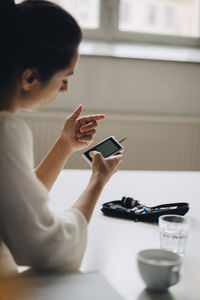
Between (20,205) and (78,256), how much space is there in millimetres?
162

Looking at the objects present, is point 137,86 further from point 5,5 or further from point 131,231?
point 5,5

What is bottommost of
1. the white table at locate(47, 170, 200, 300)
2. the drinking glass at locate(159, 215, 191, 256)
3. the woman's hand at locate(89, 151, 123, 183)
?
the white table at locate(47, 170, 200, 300)

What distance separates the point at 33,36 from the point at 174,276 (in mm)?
448

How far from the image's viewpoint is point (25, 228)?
70 centimetres

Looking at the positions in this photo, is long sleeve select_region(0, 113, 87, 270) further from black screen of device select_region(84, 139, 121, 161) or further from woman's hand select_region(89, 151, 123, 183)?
black screen of device select_region(84, 139, 121, 161)

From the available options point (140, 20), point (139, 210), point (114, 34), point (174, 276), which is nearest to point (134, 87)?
point (114, 34)

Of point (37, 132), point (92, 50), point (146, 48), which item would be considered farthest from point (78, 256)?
point (146, 48)

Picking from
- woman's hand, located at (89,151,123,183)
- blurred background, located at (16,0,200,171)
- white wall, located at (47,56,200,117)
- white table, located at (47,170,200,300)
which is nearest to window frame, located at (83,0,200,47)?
blurred background, located at (16,0,200,171)

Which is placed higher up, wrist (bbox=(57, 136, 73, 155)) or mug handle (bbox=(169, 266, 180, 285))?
wrist (bbox=(57, 136, 73, 155))

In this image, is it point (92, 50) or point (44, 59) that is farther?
point (92, 50)

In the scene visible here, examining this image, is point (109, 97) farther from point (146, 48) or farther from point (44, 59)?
point (44, 59)

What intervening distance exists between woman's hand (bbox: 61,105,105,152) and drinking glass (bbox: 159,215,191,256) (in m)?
0.34

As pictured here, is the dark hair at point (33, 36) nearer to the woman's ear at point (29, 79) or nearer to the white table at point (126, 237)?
the woman's ear at point (29, 79)

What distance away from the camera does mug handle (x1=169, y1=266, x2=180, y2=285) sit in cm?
70
